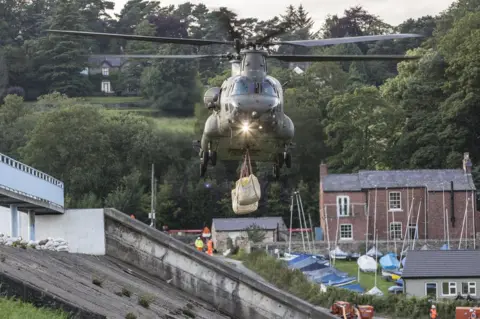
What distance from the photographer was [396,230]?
390 feet

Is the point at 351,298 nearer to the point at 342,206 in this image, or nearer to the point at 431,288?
the point at 431,288

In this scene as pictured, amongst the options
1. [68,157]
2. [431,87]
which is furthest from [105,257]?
[431,87]

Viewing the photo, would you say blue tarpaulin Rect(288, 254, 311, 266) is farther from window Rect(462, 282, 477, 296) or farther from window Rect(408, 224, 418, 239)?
window Rect(462, 282, 477, 296)

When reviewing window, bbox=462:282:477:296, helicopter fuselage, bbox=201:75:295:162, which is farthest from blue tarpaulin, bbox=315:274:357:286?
helicopter fuselage, bbox=201:75:295:162

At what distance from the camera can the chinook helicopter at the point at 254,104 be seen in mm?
42781

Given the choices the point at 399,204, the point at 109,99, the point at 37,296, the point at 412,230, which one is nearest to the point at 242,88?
the point at 37,296

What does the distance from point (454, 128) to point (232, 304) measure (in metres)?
96.8

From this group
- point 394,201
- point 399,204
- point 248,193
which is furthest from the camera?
point 394,201

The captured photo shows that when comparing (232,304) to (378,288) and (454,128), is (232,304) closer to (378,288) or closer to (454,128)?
(378,288)

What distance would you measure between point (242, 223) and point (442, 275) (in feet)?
99.1

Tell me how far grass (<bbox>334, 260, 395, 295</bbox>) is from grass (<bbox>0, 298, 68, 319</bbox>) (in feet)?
229

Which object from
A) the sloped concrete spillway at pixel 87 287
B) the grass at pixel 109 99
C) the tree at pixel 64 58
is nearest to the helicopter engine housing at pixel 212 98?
the sloped concrete spillway at pixel 87 287

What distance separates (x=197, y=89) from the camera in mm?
88812

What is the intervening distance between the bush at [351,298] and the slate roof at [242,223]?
837 inches
